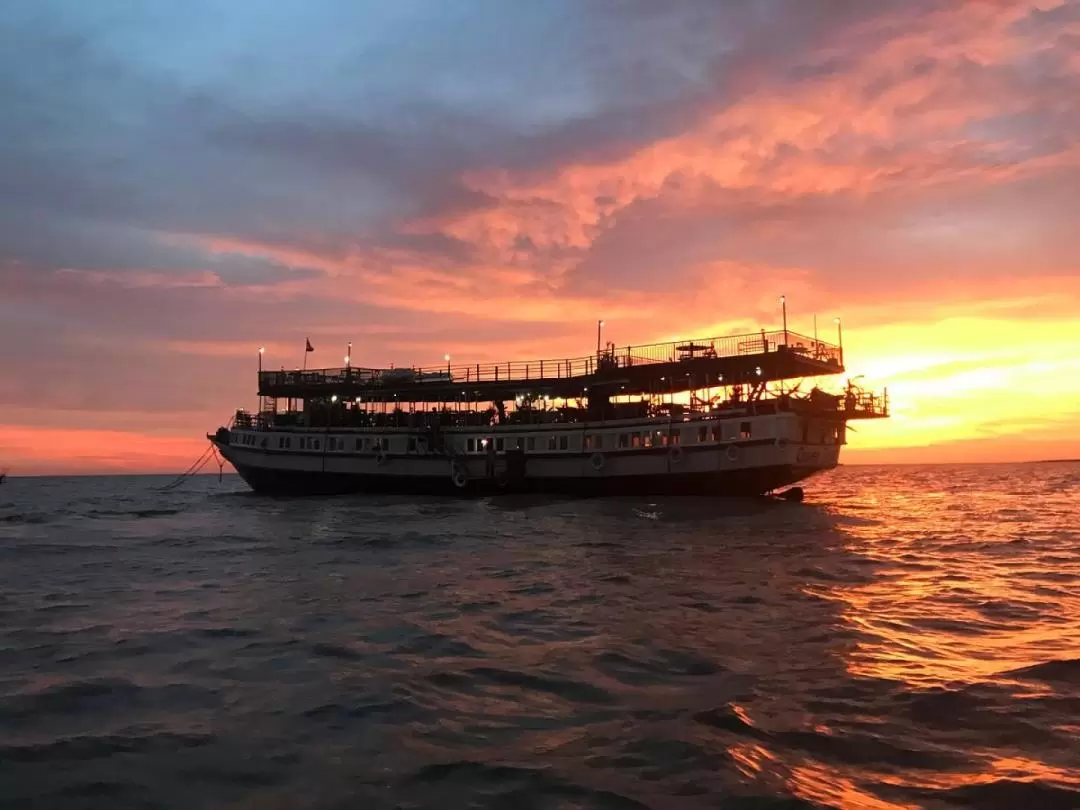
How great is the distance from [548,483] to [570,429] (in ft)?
14.0

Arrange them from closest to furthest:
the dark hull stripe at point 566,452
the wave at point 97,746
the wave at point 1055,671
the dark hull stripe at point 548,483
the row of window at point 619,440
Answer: the wave at point 97,746 → the wave at point 1055,671 → the dark hull stripe at point 566,452 → the dark hull stripe at point 548,483 → the row of window at point 619,440

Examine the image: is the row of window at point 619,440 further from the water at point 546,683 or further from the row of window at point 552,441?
the water at point 546,683

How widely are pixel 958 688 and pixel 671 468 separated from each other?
3621 cm

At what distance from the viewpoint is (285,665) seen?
36.4 ft

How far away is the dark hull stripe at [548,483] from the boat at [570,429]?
0.10 meters

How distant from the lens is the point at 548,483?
50594 millimetres

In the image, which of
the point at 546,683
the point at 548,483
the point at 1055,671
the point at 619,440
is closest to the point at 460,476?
the point at 548,483

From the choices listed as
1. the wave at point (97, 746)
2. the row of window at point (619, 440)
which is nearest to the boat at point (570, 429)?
the row of window at point (619, 440)

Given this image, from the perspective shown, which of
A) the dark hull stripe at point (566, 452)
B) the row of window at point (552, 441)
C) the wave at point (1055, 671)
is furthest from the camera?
the row of window at point (552, 441)

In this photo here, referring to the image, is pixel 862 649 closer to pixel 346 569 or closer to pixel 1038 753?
pixel 1038 753

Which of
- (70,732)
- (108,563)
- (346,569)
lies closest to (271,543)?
(108,563)

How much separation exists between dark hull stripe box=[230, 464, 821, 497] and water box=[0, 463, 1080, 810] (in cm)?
2088

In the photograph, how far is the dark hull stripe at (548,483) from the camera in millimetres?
44156

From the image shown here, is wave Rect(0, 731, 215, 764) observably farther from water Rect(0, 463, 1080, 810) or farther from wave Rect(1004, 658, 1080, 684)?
wave Rect(1004, 658, 1080, 684)
